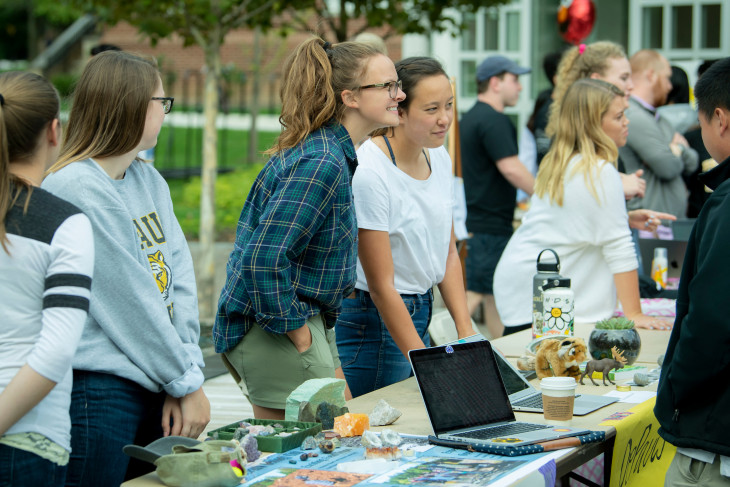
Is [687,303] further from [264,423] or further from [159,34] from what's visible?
[159,34]

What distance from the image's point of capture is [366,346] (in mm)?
3496

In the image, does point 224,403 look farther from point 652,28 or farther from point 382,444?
point 652,28

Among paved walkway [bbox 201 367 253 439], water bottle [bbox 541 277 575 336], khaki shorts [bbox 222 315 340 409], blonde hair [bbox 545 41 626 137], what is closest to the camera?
khaki shorts [bbox 222 315 340 409]

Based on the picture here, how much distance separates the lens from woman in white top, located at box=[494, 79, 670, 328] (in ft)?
13.4

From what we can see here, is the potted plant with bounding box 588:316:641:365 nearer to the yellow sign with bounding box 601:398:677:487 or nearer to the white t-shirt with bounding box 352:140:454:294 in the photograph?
the yellow sign with bounding box 601:398:677:487

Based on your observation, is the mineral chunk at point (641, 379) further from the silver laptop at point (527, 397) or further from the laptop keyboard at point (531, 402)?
the laptop keyboard at point (531, 402)

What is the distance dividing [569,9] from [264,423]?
724cm

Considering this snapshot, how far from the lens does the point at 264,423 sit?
102 inches

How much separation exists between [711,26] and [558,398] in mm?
9481

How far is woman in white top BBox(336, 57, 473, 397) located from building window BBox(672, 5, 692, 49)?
28.2ft

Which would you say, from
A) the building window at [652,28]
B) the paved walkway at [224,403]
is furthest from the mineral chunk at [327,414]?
the building window at [652,28]

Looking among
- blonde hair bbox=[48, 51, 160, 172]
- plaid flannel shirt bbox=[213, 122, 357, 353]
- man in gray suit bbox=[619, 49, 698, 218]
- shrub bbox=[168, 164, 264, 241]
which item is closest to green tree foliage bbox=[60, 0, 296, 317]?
shrub bbox=[168, 164, 264, 241]

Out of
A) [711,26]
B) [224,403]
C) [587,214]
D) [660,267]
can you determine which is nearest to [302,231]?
[587,214]

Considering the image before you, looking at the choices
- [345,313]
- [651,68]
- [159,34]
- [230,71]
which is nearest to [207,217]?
[159,34]
